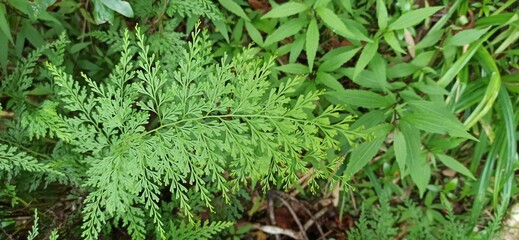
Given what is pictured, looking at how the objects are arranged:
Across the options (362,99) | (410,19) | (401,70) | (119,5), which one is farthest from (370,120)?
(119,5)

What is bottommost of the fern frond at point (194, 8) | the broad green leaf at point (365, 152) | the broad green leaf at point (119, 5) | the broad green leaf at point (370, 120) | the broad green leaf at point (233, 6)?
the broad green leaf at point (365, 152)

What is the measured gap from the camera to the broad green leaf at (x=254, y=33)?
1.95 meters

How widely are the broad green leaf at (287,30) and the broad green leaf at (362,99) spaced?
0.31m

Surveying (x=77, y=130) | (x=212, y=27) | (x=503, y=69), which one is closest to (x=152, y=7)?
(x=212, y=27)

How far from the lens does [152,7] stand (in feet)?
6.15

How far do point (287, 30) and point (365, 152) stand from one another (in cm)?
58

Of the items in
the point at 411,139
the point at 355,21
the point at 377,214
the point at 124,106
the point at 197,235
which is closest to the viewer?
the point at 124,106

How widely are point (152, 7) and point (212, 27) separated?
0.37 m

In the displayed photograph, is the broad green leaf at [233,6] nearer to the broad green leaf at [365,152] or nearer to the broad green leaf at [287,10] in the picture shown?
the broad green leaf at [287,10]

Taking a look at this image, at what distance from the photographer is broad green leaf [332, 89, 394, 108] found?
182 cm

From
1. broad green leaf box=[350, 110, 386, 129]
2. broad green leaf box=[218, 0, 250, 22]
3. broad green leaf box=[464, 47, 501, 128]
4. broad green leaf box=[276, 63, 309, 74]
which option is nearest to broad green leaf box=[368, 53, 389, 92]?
broad green leaf box=[350, 110, 386, 129]

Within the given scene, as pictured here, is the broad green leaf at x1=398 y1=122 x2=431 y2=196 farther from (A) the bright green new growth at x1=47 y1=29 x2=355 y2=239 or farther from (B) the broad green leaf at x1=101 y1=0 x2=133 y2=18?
(B) the broad green leaf at x1=101 y1=0 x2=133 y2=18

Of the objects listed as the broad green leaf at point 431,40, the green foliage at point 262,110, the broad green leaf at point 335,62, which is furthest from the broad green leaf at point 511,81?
the broad green leaf at point 335,62

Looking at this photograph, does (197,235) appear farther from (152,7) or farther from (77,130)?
(152,7)
